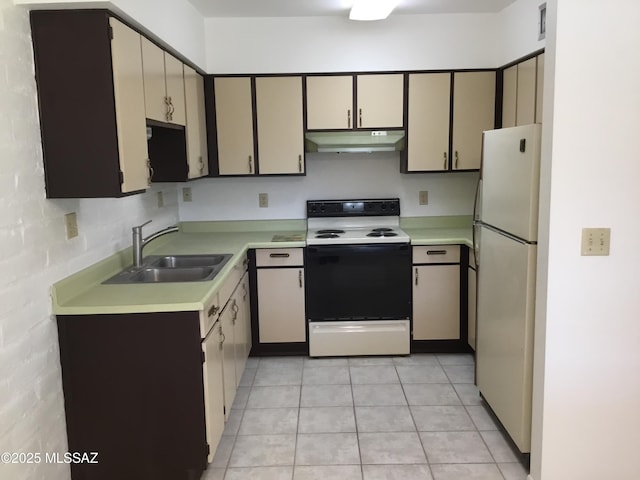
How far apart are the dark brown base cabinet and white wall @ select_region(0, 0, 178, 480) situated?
0.25ft

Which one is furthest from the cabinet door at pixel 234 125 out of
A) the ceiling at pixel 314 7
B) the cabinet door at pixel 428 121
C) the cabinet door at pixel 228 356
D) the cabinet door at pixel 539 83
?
the cabinet door at pixel 539 83

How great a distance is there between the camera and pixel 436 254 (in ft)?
12.7

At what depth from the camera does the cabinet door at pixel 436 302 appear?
3.89 meters

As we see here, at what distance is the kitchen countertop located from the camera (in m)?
2.25

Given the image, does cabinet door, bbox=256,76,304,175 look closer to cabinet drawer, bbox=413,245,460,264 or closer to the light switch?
cabinet drawer, bbox=413,245,460,264

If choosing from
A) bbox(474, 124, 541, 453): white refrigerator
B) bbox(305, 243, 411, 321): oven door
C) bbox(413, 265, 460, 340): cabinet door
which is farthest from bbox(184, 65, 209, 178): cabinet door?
bbox(474, 124, 541, 453): white refrigerator

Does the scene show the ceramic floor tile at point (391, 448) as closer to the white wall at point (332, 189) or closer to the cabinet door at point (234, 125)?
the white wall at point (332, 189)

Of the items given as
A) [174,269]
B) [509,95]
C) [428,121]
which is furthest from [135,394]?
[509,95]

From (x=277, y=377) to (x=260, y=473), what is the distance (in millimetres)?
1133

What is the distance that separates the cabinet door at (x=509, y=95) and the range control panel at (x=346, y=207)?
1.07 metres

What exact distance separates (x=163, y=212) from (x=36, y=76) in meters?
1.88

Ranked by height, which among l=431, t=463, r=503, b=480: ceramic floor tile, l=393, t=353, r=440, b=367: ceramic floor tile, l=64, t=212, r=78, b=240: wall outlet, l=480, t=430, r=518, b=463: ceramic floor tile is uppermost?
l=64, t=212, r=78, b=240: wall outlet

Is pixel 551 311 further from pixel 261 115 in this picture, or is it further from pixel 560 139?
pixel 261 115

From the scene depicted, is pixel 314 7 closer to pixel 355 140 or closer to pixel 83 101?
pixel 355 140
